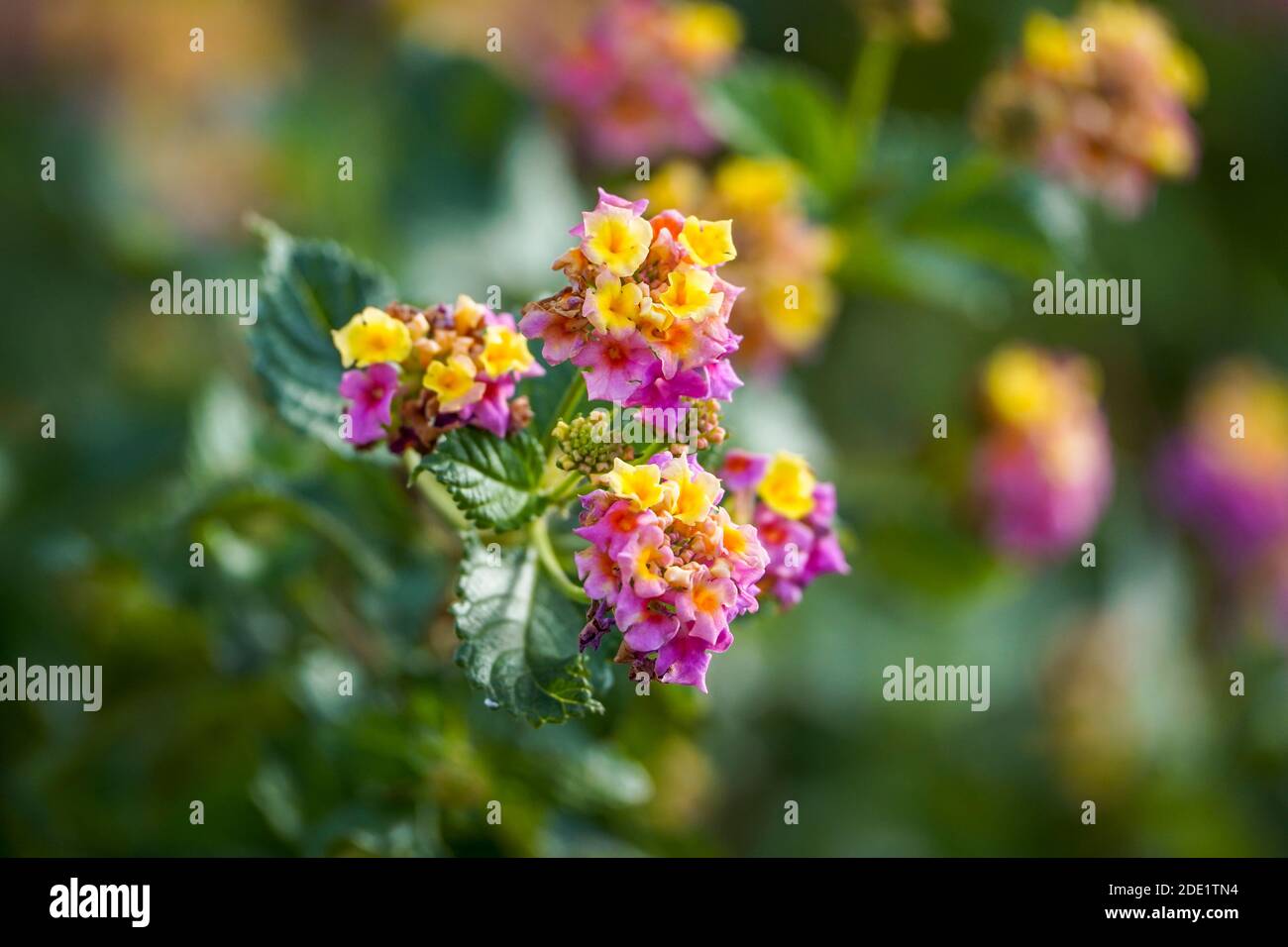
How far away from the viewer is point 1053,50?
4.81ft

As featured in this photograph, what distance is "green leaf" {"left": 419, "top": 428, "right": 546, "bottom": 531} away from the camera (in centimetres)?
88

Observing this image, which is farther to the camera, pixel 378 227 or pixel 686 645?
pixel 378 227

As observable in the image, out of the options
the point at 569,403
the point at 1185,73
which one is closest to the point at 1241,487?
the point at 1185,73

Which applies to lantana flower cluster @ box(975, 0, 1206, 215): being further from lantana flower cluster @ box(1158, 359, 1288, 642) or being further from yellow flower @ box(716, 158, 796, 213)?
lantana flower cluster @ box(1158, 359, 1288, 642)

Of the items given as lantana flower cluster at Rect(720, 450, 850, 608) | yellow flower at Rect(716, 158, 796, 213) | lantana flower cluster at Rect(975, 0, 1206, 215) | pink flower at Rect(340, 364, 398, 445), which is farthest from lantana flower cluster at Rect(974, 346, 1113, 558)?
pink flower at Rect(340, 364, 398, 445)

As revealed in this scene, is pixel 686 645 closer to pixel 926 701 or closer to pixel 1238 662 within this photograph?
pixel 926 701

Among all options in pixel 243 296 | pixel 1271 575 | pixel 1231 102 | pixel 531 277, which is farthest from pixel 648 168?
pixel 1231 102

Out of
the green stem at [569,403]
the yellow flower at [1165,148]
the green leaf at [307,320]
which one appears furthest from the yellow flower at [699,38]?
the green stem at [569,403]

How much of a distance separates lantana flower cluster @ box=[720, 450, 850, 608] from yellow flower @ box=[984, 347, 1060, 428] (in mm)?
805

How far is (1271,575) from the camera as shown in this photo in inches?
89.3

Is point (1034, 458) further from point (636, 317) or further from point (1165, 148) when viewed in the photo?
point (636, 317)

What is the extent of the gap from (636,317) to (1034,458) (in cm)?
97

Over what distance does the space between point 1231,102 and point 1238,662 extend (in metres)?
1.08

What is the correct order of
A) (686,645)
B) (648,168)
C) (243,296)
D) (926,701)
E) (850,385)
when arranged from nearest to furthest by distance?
(686,645) → (648,168) → (243,296) → (926,701) → (850,385)
